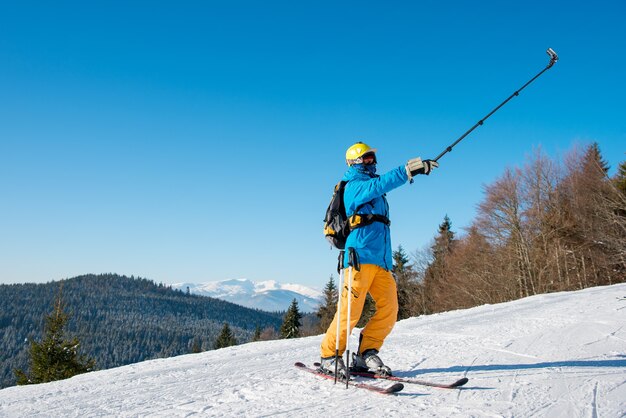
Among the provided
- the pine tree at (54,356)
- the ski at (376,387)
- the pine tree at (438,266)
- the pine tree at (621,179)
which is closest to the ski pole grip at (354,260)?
the ski at (376,387)

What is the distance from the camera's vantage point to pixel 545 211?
2705 cm

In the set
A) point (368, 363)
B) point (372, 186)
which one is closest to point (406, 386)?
point (368, 363)

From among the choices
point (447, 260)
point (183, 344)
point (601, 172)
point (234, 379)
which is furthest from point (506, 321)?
point (183, 344)

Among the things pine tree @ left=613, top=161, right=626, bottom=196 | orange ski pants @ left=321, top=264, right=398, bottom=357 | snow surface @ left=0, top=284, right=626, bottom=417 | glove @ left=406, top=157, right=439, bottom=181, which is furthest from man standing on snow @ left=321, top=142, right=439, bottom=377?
pine tree @ left=613, top=161, right=626, bottom=196

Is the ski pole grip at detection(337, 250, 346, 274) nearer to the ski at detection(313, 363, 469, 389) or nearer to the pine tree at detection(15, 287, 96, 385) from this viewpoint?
the ski at detection(313, 363, 469, 389)

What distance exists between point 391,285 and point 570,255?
92.4 ft

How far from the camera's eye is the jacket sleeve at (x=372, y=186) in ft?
12.4

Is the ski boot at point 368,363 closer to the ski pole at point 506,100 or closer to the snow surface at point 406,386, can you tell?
the snow surface at point 406,386

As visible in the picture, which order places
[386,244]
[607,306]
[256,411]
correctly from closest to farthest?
1. [256,411]
2. [386,244]
3. [607,306]

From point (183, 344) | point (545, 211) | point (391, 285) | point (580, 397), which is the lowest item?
point (183, 344)

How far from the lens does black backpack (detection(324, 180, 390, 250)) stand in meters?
4.16

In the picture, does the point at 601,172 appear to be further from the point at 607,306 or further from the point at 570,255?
the point at 607,306

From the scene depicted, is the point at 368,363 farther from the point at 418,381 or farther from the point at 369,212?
the point at 369,212

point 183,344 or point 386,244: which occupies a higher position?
point 386,244
